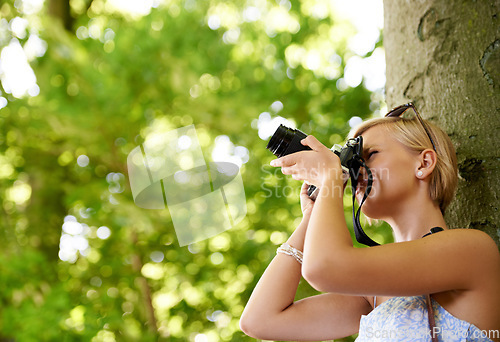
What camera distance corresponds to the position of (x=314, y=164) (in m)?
1.02

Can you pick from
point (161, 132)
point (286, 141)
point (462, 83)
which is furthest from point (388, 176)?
point (161, 132)

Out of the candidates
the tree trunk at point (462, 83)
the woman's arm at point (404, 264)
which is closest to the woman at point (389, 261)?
the woman's arm at point (404, 264)

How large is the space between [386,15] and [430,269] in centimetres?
96

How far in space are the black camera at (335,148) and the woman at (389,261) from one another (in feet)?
0.10

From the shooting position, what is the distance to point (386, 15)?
153 centimetres

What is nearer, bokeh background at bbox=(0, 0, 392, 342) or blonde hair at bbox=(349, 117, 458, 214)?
blonde hair at bbox=(349, 117, 458, 214)

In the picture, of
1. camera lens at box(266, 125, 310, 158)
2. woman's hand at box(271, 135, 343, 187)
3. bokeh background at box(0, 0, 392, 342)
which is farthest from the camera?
bokeh background at box(0, 0, 392, 342)

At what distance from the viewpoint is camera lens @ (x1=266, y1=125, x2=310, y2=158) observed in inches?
42.7

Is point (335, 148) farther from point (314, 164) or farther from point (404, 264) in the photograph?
point (404, 264)

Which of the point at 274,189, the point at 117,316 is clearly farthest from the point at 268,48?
the point at 117,316

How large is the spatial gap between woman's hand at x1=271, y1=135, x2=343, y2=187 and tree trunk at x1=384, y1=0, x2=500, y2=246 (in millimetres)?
412

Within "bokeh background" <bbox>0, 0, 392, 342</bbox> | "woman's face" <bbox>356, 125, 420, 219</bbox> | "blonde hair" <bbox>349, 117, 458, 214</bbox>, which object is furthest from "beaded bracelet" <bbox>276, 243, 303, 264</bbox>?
"bokeh background" <bbox>0, 0, 392, 342</bbox>

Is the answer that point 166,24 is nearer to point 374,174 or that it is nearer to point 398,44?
point 398,44

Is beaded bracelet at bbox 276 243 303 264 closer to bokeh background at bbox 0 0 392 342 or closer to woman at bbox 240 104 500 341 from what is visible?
woman at bbox 240 104 500 341
